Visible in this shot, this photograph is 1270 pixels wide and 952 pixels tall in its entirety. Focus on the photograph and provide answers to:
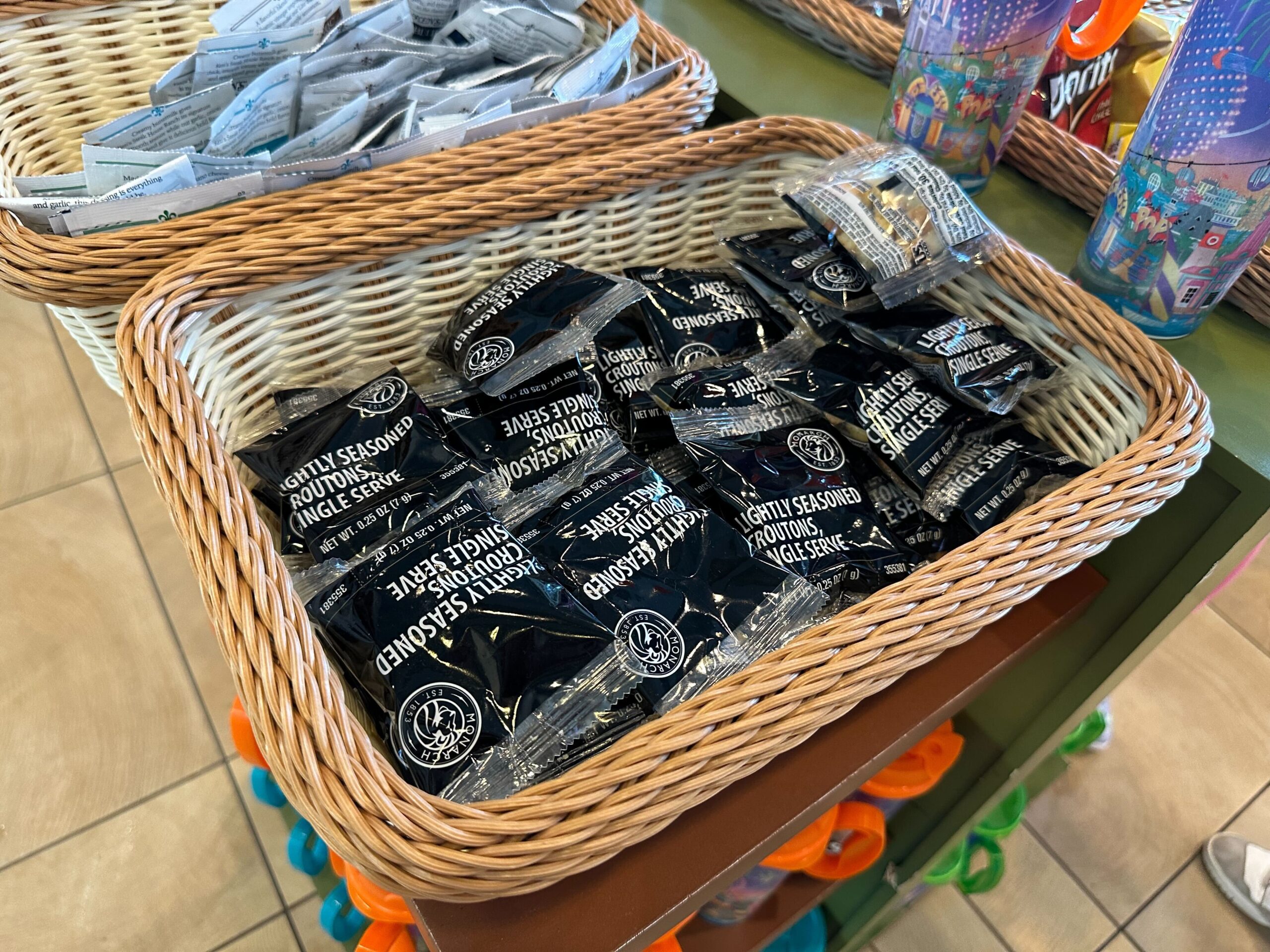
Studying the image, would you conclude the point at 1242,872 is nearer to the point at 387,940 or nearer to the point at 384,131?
the point at 387,940

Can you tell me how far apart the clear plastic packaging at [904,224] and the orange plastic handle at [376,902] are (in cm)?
66

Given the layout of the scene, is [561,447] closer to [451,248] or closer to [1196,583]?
[451,248]

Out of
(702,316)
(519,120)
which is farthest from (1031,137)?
(519,120)

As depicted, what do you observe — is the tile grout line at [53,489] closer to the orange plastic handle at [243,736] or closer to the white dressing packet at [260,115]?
the orange plastic handle at [243,736]

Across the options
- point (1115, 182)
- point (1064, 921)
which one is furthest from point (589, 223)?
point (1064, 921)

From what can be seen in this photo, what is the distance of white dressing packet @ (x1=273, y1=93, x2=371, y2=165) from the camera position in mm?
826

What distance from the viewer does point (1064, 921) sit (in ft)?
3.90

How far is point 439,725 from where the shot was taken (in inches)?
20.5

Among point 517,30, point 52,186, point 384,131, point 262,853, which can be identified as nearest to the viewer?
point 52,186

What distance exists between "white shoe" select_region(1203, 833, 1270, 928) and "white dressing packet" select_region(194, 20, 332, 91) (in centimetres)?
161

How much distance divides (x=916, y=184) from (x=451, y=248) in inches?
16.5

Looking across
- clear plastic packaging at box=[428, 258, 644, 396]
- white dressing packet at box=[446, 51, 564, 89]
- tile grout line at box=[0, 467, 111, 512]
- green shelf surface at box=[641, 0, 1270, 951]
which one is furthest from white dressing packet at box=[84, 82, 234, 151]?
tile grout line at box=[0, 467, 111, 512]

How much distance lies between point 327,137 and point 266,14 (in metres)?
0.20

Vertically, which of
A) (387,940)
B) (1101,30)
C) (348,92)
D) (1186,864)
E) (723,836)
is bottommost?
(1186,864)
